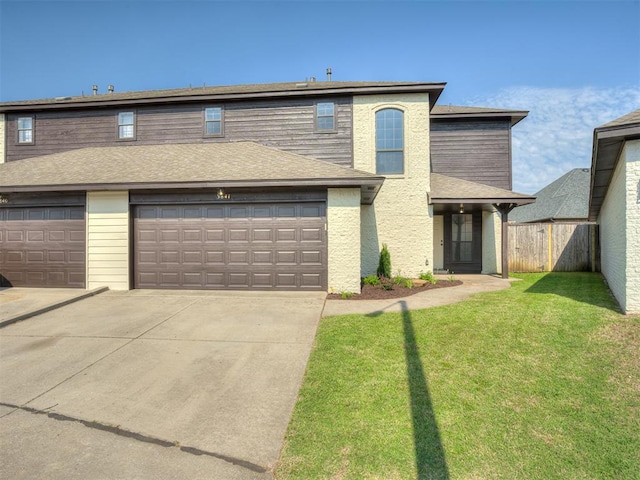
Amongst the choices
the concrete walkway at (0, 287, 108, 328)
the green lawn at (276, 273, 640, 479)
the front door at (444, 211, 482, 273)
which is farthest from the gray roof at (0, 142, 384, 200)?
the front door at (444, 211, 482, 273)

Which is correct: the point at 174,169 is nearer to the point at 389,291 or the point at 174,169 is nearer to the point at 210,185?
the point at 210,185

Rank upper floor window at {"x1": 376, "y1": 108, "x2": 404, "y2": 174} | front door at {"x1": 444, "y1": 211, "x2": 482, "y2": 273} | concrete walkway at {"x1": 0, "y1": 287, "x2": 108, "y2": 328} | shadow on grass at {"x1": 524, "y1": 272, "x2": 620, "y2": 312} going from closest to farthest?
1. concrete walkway at {"x1": 0, "y1": 287, "x2": 108, "y2": 328}
2. shadow on grass at {"x1": 524, "y1": 272, "x2": 620, "y2": 312}
3. upper floor window at {"x1": 376, "y1": 108, "x2": 404, "y2": 174}
4. front door at {"x1": 444, "y1": 211, "x2": 482, "y2": 273}

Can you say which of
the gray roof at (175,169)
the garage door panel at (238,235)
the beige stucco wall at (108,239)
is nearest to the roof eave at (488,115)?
the gray roof at (175,169)

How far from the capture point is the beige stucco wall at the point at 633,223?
5.96 meters

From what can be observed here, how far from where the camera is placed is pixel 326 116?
11.3 metres

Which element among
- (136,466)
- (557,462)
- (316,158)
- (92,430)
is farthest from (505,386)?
(316,158)

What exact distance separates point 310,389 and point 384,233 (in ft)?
27.3

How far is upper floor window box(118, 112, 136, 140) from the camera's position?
12.1 meters

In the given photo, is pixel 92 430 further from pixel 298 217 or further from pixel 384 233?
pixel 384 233

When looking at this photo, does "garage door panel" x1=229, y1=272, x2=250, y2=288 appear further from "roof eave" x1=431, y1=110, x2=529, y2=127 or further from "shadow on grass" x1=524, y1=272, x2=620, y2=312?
"roof eave" x1=431, y1=110, x2=529, y2=127

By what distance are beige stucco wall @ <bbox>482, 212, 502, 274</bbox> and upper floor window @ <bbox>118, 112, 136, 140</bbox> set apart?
45.3 ft

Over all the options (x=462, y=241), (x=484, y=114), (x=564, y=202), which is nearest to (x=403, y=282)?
(x=462, y=241)

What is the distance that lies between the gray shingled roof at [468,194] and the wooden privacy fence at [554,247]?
3.00 meters

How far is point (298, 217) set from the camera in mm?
9109
